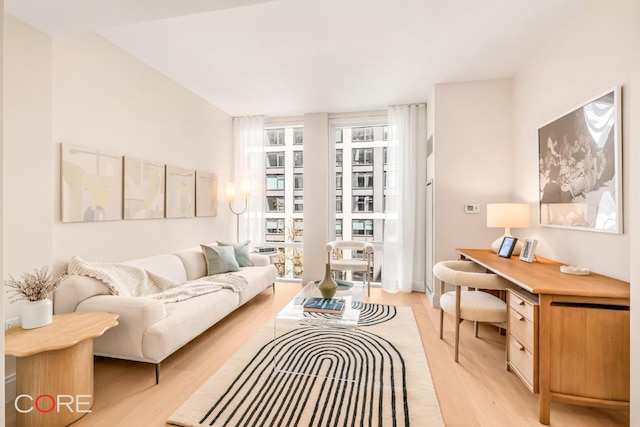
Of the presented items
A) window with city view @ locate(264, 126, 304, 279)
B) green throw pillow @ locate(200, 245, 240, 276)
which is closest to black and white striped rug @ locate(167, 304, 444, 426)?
green throw pillow @ locate(200, 245, 240, 276)

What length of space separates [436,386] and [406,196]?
9.10 ft

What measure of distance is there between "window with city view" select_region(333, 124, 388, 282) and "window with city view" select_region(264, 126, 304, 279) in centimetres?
64

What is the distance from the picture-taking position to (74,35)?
96.3 inches

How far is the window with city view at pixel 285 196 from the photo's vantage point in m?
4.97

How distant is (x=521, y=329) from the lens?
1.92 meters

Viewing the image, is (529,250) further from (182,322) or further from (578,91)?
(182,322)

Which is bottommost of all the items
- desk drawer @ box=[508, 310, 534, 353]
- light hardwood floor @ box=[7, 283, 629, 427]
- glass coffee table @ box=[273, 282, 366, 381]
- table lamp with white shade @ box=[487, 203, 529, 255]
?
light hardwood floor @ box=[7, 283, 629, 427]

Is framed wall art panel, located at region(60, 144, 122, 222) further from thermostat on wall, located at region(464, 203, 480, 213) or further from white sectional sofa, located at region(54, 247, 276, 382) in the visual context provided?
thermostat on wall, located at region(464, 203, 480, 213)

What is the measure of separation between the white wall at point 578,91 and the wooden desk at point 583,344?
0.41 m

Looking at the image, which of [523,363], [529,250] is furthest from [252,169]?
[523,363]

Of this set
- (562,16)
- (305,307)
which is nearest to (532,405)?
(305,307)

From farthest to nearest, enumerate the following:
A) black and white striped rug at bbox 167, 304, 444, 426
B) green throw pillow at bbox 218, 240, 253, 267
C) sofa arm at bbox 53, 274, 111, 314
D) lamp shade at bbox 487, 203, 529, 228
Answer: green throw pillow at bbox 218, 240, 253, 267 → lamp shade at bbox 487, 203, 529, 228 → sofa arm at bbox 53, 274, 111, 314 → black and white striped rug at bbox 167, 304, 444, 426

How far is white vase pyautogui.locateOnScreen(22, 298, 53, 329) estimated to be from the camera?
1771mm

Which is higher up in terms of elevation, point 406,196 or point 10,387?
point 406,196
